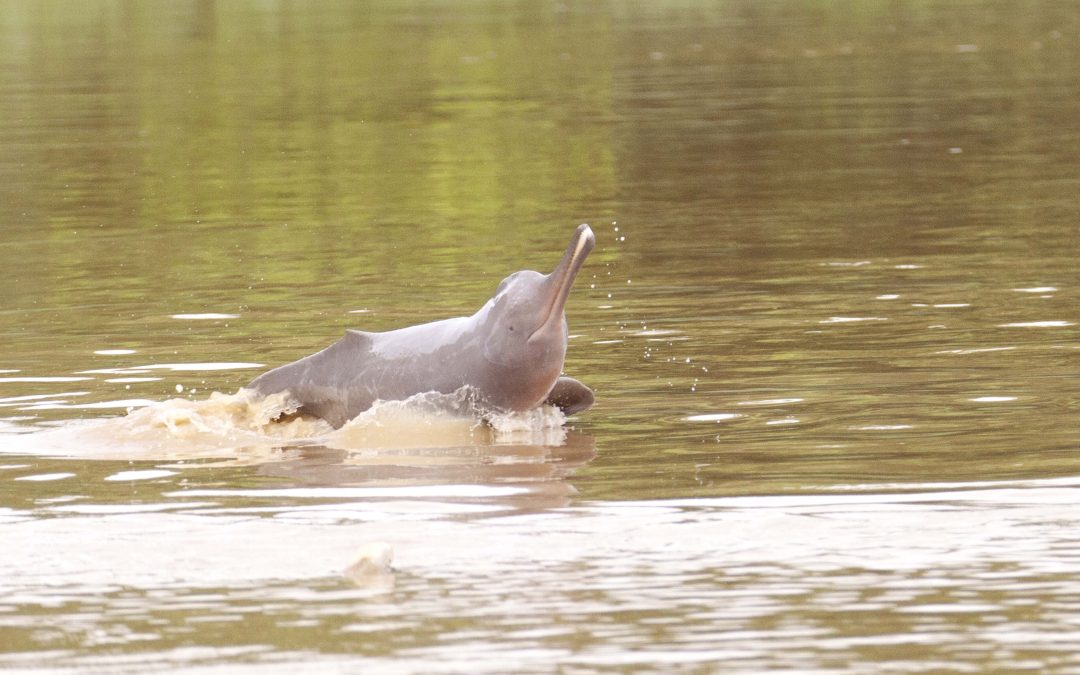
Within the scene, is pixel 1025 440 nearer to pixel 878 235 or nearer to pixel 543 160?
pixel 878 235

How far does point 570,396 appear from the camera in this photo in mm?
11328

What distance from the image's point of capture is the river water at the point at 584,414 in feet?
24.9

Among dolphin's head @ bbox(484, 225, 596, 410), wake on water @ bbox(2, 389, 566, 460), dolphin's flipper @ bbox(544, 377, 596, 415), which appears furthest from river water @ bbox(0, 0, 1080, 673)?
dolphin's head @ bbox(484, 225, 596, 410)

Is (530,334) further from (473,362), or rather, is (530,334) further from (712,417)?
(712,417)

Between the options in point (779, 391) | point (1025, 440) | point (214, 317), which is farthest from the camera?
point (214, 317)

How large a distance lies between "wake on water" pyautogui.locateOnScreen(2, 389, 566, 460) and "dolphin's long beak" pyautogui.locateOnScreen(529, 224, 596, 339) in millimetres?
539

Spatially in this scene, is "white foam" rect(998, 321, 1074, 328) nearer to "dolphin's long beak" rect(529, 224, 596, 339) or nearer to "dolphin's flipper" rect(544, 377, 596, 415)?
"dolphin's flipper" rect(544, 377, 596, 415)

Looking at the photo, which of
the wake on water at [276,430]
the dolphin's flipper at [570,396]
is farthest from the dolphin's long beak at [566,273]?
the wake on water at [276,430]

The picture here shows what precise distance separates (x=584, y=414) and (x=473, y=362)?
0.81m

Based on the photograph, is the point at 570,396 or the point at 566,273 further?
the point at 570,396

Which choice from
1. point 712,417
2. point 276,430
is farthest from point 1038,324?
point 276,430

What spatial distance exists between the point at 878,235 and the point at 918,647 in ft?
38.7

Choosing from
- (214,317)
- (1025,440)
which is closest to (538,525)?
(1025,440)

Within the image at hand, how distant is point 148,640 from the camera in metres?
7.47
